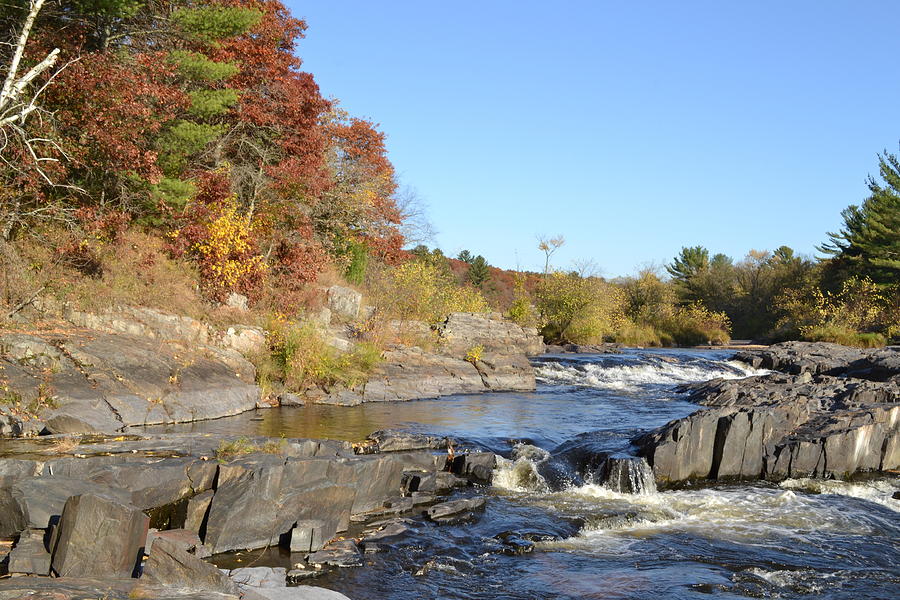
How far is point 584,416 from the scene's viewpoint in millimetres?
16766

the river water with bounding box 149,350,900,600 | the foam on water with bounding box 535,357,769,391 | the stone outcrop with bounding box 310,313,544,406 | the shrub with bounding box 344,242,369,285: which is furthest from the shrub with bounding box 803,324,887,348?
the river water with bounding box 149,350,900,600

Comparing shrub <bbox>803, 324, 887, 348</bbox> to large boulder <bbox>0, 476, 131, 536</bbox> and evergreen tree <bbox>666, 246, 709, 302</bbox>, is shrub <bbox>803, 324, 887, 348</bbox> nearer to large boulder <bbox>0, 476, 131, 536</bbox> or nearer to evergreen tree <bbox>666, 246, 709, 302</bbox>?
evergreen tree <bbox>666, 246, 709, 302</bbox>

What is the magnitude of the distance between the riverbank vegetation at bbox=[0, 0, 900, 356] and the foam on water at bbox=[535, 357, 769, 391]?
15.5ft

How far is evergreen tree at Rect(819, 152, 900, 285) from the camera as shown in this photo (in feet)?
144

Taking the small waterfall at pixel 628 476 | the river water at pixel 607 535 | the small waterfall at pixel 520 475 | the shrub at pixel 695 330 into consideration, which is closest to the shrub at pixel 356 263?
the river water at pixel 607 535

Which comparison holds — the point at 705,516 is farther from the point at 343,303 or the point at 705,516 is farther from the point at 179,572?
the point at 343,303

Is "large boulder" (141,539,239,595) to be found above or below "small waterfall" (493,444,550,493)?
above

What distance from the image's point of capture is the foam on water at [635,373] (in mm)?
23875

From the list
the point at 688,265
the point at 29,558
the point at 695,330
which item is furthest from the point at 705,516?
the point at 688,265

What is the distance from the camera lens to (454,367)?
68.9 ft

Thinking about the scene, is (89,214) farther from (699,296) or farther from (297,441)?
(699,296)

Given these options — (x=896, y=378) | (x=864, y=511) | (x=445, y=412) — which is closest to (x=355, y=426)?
(x=445, y=412)

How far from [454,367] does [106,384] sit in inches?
428

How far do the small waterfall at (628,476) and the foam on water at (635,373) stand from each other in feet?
38.8
